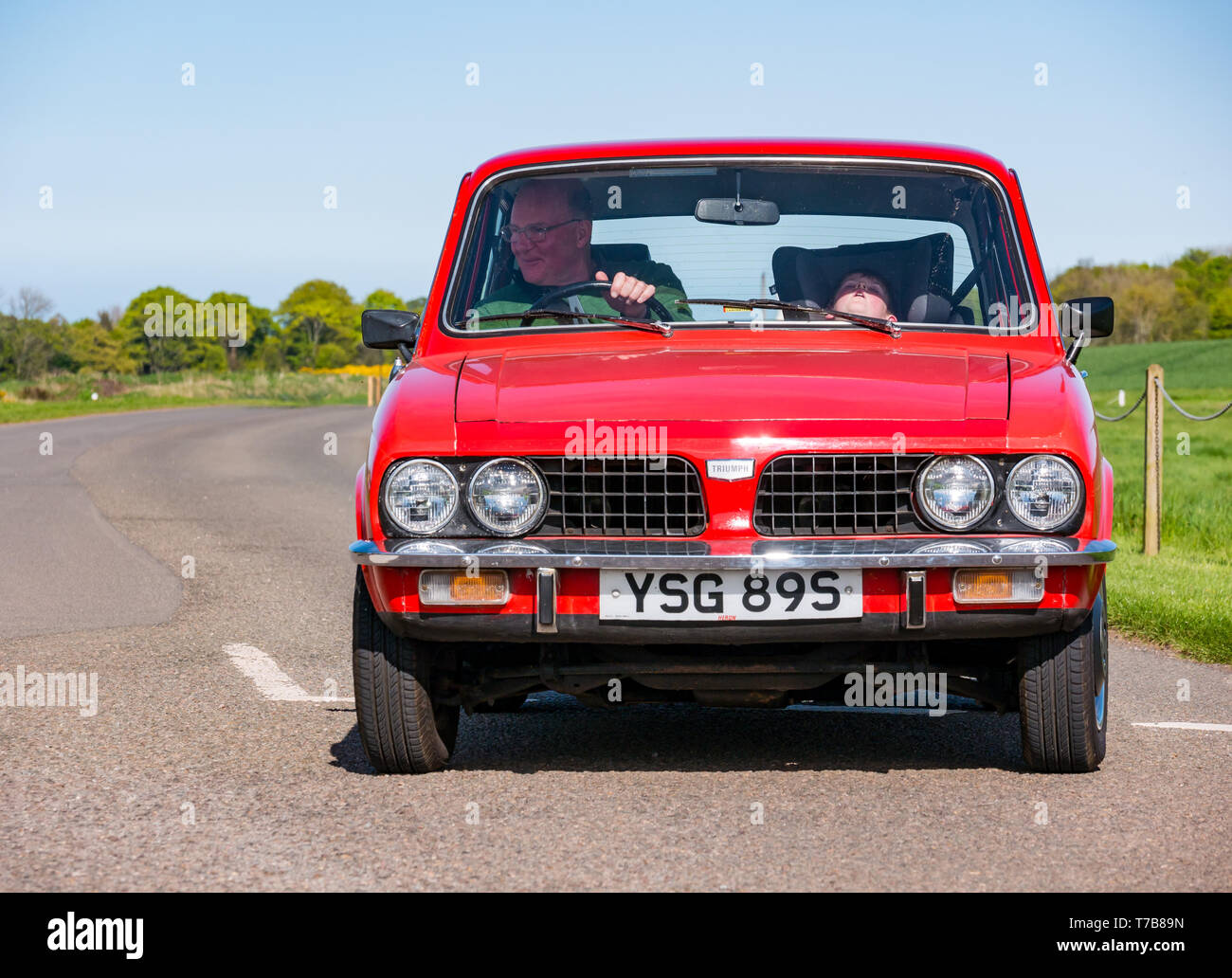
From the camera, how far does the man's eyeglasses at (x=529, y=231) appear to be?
17.3ft

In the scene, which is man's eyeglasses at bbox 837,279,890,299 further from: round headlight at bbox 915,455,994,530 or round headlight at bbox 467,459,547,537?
round headlight at bbox 467,459,547,537

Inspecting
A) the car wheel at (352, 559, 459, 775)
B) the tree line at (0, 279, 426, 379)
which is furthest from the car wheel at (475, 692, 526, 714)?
the tree line at (0, 279, 426, 379)

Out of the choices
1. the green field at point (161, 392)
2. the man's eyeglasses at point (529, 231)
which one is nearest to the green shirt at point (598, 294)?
the man's eyeglasses at point (529, 231)

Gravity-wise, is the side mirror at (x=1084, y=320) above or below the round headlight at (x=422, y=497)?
above

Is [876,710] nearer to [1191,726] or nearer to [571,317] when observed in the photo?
[1191,726]

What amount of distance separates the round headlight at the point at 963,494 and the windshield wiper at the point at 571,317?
124 cm

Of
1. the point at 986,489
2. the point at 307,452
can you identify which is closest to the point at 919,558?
the point at 986,489

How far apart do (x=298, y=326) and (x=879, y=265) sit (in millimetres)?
163147

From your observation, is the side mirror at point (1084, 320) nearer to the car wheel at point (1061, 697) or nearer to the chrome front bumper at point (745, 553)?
the car wheel at point (1061, 697)

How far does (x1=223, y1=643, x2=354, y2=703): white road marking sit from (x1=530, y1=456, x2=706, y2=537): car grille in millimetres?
1980

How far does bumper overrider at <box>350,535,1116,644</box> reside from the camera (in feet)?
12.8
